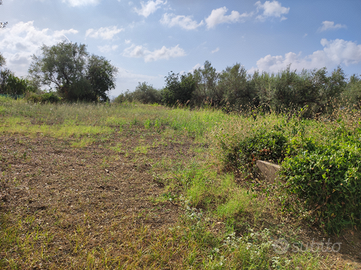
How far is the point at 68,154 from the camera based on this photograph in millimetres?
4648

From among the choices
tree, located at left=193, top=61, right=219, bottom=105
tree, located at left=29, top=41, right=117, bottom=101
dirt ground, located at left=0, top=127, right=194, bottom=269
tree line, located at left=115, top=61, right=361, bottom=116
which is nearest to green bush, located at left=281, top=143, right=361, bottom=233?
Answer: dirt ground, located at left=0, top=127, right=194, bottom=269

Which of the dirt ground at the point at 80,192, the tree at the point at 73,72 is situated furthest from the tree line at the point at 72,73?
the dirt ground at the point at 80,192

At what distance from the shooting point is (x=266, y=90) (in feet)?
37.3

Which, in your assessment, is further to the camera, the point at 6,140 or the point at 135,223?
the point at 6,140

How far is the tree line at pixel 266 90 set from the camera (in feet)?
34.3

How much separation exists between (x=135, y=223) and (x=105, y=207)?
1.80ft

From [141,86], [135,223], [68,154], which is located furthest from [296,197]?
[141,86]

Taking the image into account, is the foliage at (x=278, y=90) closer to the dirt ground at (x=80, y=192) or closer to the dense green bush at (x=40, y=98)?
the dirt ground at (x=80, y=192)

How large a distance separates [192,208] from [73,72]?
18.9 metres

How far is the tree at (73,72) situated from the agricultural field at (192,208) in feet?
49.7

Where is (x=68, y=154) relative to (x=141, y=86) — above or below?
below

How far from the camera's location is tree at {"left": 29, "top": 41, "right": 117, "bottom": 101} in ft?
56.2

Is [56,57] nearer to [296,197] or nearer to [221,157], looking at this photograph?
[221,157]

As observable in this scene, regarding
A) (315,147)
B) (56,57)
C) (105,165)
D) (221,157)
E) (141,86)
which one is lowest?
(105,165)
